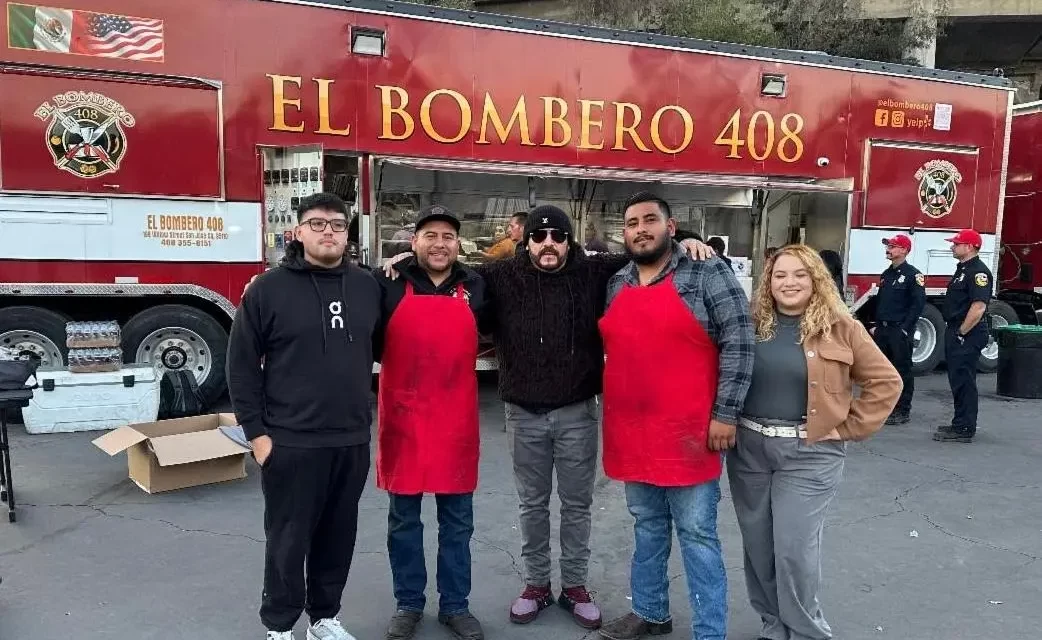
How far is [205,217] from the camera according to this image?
22.7 feet

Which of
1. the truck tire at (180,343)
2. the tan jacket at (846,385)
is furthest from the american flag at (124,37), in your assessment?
the tan jacket at (846,385)

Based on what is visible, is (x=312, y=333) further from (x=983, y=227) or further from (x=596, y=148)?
(x=983, y=227)

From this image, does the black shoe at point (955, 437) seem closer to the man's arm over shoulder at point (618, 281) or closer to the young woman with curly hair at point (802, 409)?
the young woman with curly hair at point (802, 409)

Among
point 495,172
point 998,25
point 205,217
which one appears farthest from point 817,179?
point 998,25

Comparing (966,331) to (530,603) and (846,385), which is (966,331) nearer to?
(846,385)

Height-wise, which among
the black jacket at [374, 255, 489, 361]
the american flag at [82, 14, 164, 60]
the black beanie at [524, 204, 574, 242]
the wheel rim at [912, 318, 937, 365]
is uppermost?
the american flag at [82, 14, 164, 60]

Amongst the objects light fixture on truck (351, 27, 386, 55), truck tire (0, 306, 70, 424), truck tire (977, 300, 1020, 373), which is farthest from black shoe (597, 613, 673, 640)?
truck tire (977, 300, 1020, 373)

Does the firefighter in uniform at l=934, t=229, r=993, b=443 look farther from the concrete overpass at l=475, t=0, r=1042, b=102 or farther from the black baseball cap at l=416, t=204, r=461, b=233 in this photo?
the concrete overpass at l=475, t=0, r=1042, b=102

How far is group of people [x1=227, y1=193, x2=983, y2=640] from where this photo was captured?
2977mm

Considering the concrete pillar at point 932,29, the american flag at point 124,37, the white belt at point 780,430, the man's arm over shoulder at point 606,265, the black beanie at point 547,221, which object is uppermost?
the concrete pillar at point 932,29

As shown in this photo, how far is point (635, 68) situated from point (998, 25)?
21422 mm

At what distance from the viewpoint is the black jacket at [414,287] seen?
3.27m

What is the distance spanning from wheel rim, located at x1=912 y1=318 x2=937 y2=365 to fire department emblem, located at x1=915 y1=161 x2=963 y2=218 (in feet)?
4.64

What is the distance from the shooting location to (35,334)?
22.2ft
